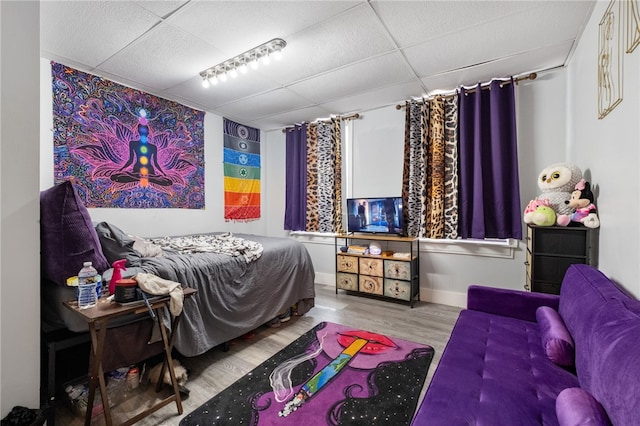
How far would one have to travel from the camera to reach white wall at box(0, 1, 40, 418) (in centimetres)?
118

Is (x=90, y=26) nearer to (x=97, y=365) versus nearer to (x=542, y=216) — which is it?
(x=97, y=365)

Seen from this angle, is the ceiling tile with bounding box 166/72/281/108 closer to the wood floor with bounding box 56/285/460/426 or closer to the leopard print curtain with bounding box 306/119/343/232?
the leopard print curtain with bounding box 306/119/343/232

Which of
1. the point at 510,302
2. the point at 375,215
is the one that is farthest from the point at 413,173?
the point at 510,302

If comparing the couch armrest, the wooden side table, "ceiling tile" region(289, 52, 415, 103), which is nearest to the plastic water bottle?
the wooden side table

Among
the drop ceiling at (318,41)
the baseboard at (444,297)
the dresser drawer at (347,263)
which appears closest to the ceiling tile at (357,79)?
the drop ceiling at (318,41)

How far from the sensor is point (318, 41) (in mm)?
2283

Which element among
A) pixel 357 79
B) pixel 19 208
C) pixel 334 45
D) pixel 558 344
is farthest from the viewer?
pixel 357 79

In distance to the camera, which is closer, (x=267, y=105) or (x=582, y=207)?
(x=582, y=207)

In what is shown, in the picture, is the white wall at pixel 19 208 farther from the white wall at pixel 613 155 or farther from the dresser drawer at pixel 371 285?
the dresser drawer at pixel 371 285

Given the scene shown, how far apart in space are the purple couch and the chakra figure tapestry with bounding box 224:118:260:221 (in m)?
3.52

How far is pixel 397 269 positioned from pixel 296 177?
2146 millimetres

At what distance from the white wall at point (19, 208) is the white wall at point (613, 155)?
111 inches

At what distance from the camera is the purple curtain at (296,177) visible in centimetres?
444

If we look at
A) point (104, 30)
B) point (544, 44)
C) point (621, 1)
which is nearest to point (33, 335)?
point (104, 30)
